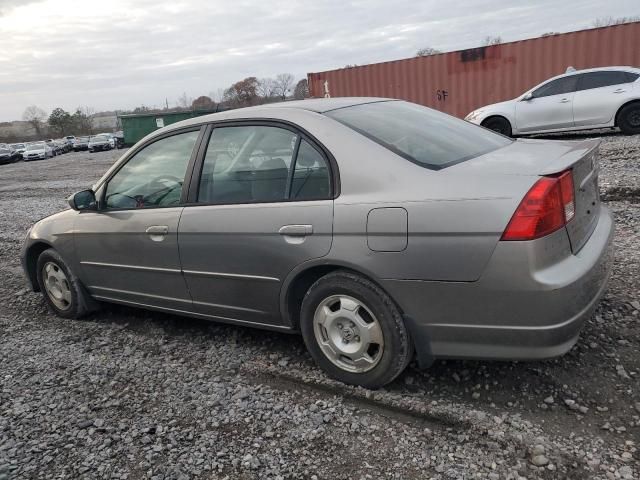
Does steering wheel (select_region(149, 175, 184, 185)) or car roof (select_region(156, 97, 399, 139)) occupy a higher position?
car roof (select_region(156, 97, 399, 139))

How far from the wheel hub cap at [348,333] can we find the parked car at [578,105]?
10384mm

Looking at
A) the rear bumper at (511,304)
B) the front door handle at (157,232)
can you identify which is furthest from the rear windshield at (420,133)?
the front door handle at (157,232)

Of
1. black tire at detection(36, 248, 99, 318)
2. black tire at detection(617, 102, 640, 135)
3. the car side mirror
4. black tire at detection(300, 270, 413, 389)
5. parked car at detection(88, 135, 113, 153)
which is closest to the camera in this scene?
black tire at detection(300, 270, 413, 389)

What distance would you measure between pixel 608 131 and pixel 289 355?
11.7 metres

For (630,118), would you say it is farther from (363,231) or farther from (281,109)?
(363,231)

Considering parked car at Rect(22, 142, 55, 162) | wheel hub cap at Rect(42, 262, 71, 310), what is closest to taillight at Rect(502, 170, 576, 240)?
wheel hub cap at Rect(42, 262, 71, 310)

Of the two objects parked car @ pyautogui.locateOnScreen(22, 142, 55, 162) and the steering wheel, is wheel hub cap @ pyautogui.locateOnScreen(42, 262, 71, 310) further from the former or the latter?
parked car @ pyautogui.locateOnScreen(22, 142, 55, 162)

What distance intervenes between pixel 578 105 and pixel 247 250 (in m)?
10.5

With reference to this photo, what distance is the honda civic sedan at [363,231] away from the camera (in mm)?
2461

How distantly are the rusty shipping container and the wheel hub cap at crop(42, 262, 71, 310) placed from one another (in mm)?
14607

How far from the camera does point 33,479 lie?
2.59 meters

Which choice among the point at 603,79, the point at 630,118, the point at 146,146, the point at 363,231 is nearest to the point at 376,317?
the point at 363,231

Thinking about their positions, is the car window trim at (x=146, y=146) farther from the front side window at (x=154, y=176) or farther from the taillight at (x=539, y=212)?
the taillight at (x=539, y=212)

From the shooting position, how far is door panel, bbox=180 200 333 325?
295 centimetres
